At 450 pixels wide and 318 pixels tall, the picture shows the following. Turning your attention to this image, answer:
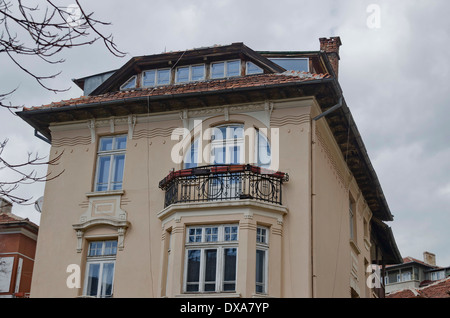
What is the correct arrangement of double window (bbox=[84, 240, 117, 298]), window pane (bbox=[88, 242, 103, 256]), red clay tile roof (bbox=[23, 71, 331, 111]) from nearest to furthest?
1. double window (bbox=[84, 240, 117, 298])
2. red clay tile roof (bbox=[23, 71, 331, 111])
3. window pane (bbox=[88, 242, 103, 256])

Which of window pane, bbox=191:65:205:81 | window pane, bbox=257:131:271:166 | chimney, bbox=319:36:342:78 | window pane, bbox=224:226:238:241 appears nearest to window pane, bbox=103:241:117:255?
window pane, bbox=224:226:238:241

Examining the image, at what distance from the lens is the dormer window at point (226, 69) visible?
20.6 meters

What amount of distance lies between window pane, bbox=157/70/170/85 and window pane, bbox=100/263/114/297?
6.02 metres

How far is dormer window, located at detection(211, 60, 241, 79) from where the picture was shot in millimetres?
20578

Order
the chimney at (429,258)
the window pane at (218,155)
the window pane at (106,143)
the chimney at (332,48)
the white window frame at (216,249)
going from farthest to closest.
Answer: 1. the chimney at (429,258)
2. the chimney at (332,48)
3. the window pane at (106,143)
4. the window pane at (218,155)
5. the white window frame at (216,249)

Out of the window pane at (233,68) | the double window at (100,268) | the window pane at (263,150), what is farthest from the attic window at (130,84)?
the double window at (100,268)

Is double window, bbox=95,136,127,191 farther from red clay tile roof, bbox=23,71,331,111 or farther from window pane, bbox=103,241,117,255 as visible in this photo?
window pane, bbox=103,241,117,255

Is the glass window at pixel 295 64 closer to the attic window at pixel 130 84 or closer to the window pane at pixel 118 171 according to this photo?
the attic window at pixel 130 84

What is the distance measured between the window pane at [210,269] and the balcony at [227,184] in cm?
142

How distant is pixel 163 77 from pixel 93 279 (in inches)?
264

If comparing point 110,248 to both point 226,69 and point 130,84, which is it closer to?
point 130,84

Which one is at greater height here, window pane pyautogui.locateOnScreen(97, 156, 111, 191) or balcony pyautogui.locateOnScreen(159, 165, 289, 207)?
window pane pyautogui.locateOnScreen(97, 156, 111, 191)

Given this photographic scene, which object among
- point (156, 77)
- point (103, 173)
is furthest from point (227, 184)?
point (156, 77)
